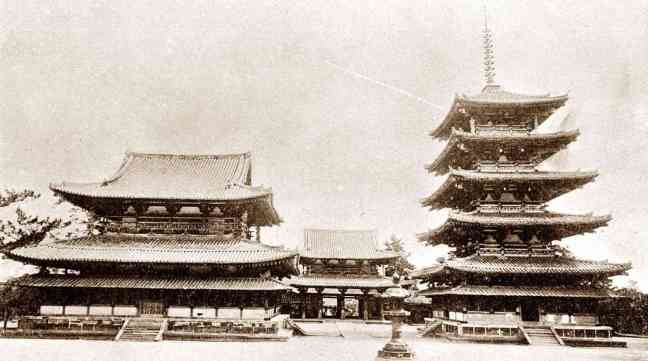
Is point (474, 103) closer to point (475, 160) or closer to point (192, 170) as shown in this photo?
point (475, 160)

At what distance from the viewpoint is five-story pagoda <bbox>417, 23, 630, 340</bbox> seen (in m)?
24.6

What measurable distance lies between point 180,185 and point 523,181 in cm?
1962

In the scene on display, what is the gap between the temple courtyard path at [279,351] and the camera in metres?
17.8

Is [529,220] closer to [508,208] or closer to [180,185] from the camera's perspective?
[508,208]

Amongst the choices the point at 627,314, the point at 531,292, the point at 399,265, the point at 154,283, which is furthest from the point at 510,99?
the point at 399,265

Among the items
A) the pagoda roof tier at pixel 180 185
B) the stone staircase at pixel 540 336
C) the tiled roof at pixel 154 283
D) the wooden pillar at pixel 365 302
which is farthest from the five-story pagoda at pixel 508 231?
the wooden pillar at pixel 365 302

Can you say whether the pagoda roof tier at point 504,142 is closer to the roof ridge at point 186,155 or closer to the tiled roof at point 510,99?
the tiled roof at point 510,99

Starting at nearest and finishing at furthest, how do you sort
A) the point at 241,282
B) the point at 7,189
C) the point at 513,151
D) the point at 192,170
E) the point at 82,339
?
1. the point at 82,339
2. the point at 241,282
3. the point at 513,151
4. the point at 192,170
5. the point at 7,189

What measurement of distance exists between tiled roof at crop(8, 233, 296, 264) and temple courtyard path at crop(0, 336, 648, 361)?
3.97 meters

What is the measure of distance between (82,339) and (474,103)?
79.9 feet

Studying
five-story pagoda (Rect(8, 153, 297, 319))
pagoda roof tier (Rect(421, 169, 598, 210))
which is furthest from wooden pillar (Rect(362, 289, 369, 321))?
pagoda roof tier (Rect(421, 169, 598, 210))

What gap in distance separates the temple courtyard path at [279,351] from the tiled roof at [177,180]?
771 cm

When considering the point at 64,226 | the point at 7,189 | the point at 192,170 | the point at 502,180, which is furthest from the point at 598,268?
the point at 7,189

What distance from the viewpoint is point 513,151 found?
2827 centimetres
